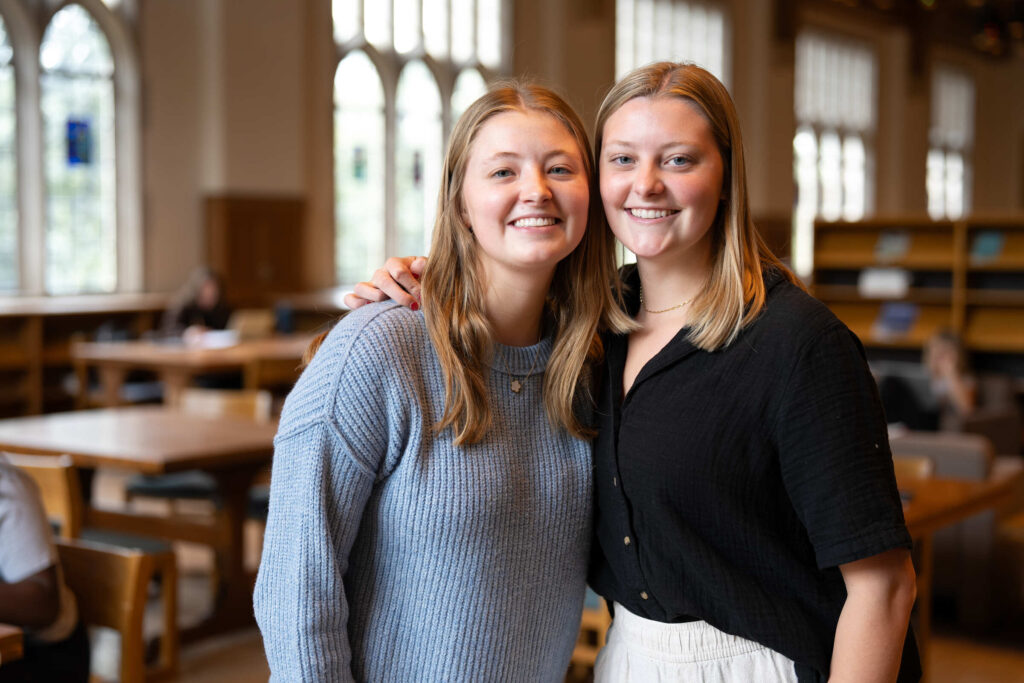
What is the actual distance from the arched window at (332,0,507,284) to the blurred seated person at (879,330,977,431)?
6.04m

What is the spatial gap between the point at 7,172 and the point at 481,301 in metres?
8.98

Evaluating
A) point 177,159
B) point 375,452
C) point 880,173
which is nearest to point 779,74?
point 880,173

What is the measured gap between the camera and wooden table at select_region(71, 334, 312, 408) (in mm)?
7180

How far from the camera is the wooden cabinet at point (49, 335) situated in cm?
903

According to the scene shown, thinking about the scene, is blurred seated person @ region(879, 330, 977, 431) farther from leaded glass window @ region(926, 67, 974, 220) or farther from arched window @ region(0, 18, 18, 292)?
leaded glass window @ region(926, 67, 974, 220)

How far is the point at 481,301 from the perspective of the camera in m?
1.73

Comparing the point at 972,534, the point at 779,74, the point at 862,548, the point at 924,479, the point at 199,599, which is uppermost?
the point at 779,74

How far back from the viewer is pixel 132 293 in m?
10.4

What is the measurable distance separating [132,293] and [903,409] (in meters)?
7.08

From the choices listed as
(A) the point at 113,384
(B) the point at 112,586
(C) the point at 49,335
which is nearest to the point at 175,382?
(A) the point at 113,384

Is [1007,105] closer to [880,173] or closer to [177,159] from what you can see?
[880,173]

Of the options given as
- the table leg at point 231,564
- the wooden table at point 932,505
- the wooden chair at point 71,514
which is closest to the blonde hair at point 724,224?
the wooden table at point 932,505

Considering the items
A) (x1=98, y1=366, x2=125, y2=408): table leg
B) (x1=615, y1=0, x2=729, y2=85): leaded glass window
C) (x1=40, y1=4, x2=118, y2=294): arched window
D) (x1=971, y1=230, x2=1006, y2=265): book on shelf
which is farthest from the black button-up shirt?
(x1=615, y1=0, x2=729, y2=85): leaded glass window

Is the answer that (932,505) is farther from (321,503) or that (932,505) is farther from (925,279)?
A: (925,279)
